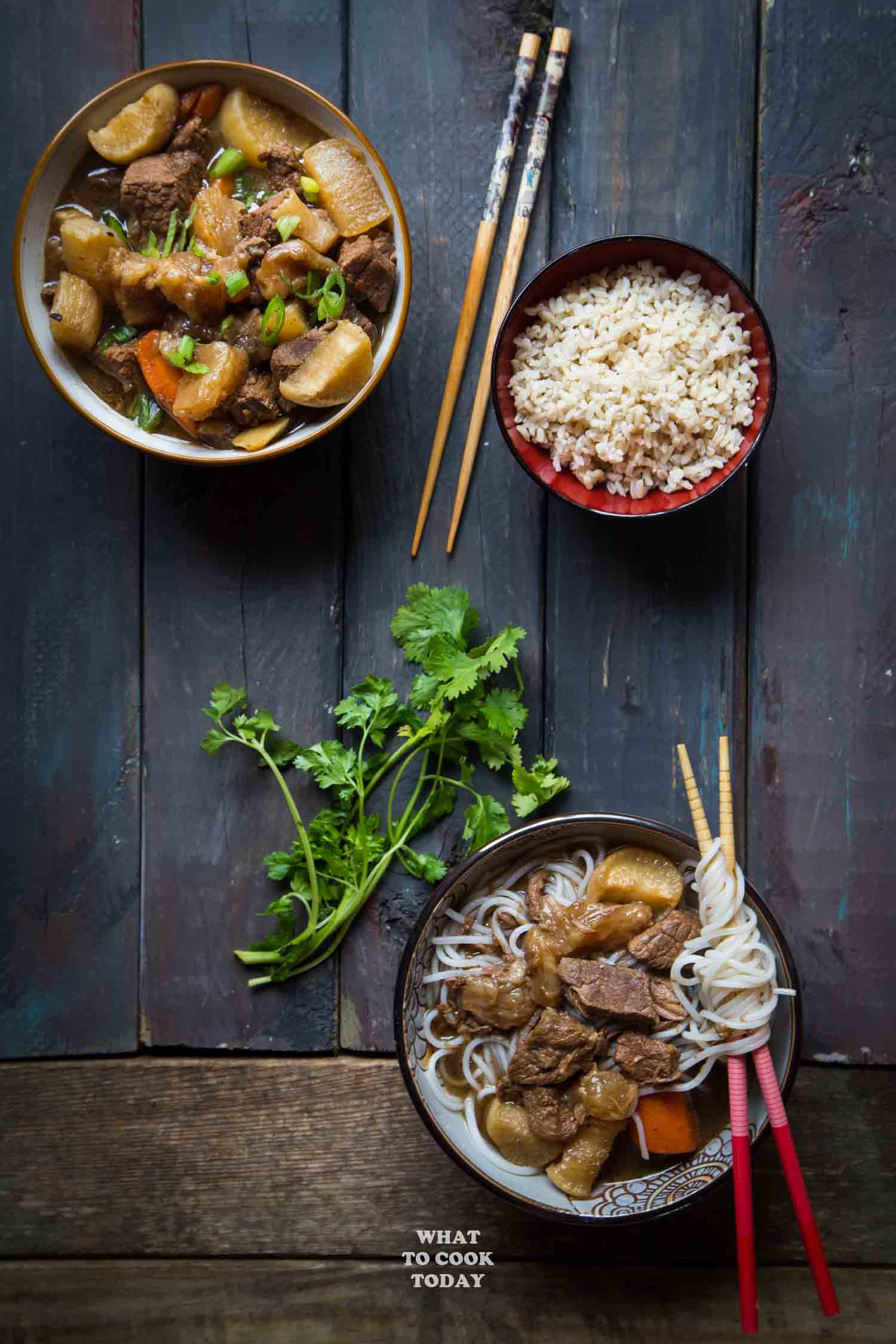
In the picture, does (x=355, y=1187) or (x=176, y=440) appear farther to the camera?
(x=355, y=1187)

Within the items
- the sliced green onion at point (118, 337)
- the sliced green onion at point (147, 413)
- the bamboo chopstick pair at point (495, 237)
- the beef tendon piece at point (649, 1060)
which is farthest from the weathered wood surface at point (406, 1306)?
the sliced green onion at point (118, 337)

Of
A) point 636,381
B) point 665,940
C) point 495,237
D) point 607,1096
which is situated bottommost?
point 607,1096

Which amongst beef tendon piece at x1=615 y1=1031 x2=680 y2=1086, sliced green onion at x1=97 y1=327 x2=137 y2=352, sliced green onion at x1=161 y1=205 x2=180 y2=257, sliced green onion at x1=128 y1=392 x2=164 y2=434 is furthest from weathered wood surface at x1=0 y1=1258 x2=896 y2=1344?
sliced green onion at x1=161 y1=205 x2=180 y2=257

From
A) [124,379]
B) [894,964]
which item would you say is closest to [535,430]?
[124,379]

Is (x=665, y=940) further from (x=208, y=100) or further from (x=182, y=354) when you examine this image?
(x=208, y=100)

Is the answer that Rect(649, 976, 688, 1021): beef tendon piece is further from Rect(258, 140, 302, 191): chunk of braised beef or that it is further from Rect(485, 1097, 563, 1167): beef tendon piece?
Rect(258, 140, 302, 191): chunk of braised beef

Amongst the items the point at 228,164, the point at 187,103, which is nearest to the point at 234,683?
the point at 228,164
